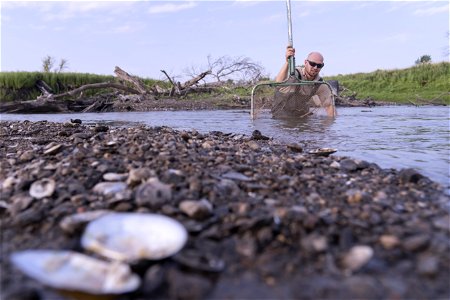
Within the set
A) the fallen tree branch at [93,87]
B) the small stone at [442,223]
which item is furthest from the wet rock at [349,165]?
the fallen tree branch at [93,87]

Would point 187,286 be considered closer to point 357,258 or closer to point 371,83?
point 357,258

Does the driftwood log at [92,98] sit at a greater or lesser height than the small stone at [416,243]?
greater

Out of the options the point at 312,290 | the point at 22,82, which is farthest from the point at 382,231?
the point at 22,82

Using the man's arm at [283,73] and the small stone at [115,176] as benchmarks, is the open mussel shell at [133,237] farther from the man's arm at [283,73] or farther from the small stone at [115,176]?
the man's arm at [283,73]

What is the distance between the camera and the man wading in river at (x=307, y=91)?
797 centimetres

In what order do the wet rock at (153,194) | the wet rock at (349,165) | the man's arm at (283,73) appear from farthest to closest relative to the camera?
1. the man's arm at (283,73)
2. the wet rock at (349,165)
3. the wet rock at (153,194)

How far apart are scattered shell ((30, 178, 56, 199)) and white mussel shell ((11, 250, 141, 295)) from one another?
2.53 ft

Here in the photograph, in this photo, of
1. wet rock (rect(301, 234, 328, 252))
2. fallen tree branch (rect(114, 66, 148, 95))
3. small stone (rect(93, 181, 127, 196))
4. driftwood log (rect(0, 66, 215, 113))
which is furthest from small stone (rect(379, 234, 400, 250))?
fallen tree branch (rect(114, 66, 148, 95))

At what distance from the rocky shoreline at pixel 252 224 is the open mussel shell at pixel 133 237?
5 cm

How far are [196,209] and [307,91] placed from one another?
7413 mm

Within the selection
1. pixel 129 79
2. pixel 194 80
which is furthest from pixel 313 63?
pixel 129 79

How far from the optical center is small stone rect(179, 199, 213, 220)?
5.66ft

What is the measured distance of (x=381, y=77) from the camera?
2791cm

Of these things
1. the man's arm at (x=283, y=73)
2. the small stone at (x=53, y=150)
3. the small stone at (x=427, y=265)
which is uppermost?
the man's arm at (x=283, y=73)
